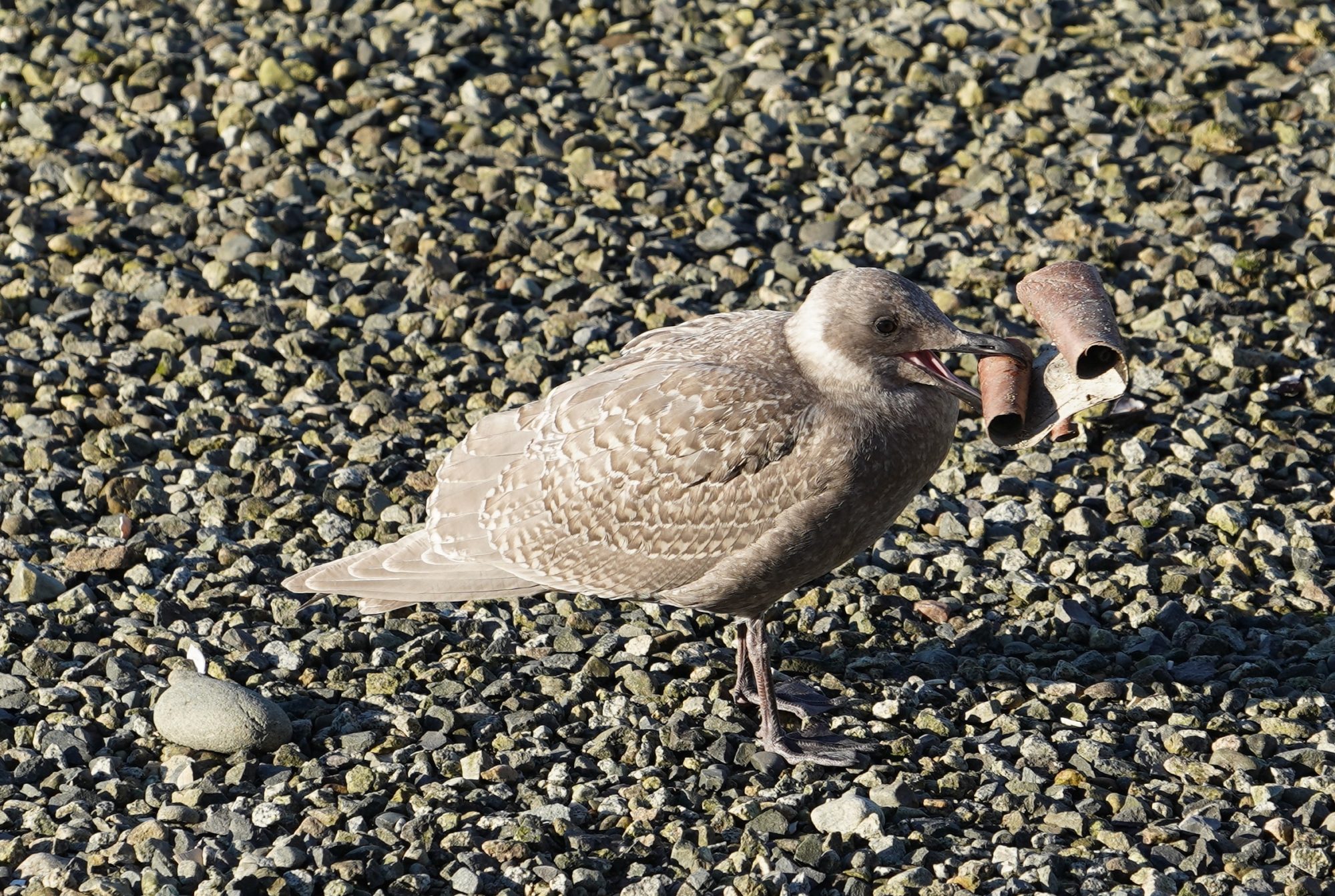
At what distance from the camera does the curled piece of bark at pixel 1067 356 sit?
537cm

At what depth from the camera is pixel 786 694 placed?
584 centimetres

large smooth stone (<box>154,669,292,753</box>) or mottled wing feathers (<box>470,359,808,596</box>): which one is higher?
mottled wing feathers (<box>470,359,808,596</box>)

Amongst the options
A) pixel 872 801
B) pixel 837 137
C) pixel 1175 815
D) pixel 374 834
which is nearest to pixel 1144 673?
pixel 1175 815

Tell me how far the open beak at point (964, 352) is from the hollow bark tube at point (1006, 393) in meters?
0.05

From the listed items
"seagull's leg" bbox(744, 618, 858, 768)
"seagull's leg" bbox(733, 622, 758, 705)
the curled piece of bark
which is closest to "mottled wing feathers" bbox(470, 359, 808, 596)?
"seagull's leg" bbox(744, 618, 858, 768)

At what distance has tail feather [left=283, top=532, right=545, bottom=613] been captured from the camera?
5824mm

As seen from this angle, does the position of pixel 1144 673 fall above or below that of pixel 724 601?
below

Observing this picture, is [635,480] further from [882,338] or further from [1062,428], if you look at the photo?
[1062,428]

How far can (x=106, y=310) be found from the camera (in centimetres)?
775

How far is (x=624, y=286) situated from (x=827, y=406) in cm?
273

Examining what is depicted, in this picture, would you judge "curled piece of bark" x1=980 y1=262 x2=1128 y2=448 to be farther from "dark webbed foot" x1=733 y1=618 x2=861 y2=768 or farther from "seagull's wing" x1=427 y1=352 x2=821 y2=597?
"dark webbed foot" x1=733 y1=618 x2=861 y2=768

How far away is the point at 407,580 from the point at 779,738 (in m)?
1.45

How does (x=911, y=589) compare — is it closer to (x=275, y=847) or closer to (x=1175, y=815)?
(x=1175, y=815)

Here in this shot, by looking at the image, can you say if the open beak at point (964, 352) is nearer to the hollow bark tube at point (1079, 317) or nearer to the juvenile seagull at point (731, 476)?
the juvenile seagull at point (731, 476)
